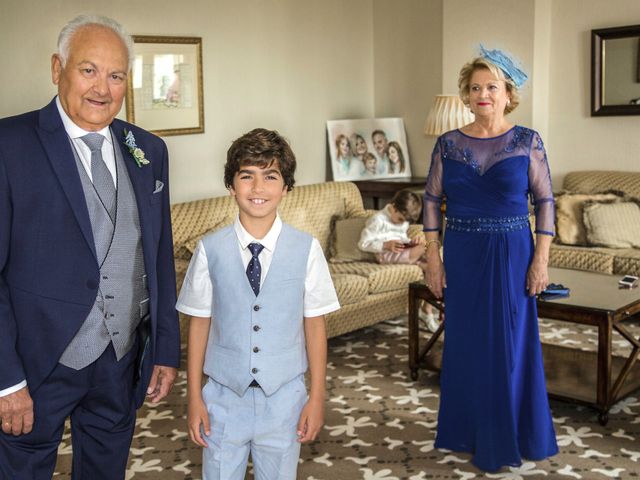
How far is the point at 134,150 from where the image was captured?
2359 millimetres

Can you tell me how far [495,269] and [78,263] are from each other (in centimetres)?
216

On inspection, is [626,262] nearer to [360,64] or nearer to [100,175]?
[360,64]

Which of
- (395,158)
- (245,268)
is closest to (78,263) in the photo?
(245,268)

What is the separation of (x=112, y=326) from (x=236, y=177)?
545 mm

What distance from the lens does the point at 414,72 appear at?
26.9 ft

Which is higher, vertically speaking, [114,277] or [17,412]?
[114,277]

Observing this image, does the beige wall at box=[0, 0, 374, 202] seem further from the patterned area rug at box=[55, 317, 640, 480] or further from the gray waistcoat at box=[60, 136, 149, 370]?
the gray waistcoat at box=[60, 136, 149, 370]

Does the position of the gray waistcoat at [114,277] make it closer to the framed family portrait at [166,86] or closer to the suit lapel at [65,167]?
the suit lapel at [65,167]

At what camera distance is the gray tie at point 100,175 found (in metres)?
2.26

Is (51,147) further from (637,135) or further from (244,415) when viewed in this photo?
(637,135)

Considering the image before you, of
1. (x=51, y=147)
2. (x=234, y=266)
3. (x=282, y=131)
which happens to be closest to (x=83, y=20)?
(x=51, y=147)

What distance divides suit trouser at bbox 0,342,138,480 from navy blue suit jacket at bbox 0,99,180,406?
0.07 meters

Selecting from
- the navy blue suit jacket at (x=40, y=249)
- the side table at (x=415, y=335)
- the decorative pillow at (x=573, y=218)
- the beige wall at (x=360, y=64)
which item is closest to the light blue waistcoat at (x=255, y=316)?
the navy blue suit jacket at (x=40, y=249)

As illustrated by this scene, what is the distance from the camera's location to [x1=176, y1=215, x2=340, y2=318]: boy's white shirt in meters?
2.45
